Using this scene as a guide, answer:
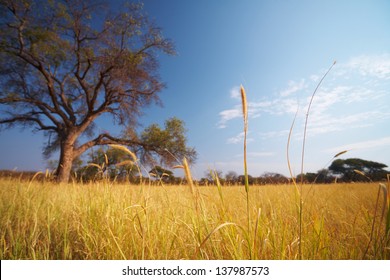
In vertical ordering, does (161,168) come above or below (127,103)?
below

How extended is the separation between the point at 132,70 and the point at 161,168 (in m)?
6.59

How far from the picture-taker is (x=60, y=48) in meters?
11.9

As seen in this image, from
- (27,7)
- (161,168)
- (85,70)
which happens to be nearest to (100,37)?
(85,70)

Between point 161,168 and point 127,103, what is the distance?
195 inches

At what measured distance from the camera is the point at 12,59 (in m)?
12.6

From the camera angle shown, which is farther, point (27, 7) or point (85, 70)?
point (85, 70)
